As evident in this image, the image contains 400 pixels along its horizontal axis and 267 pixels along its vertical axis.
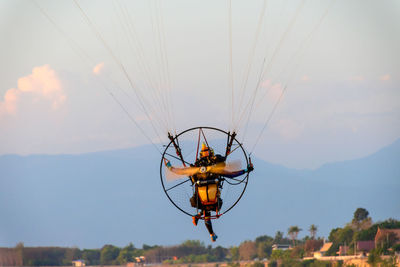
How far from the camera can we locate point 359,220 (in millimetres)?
103375

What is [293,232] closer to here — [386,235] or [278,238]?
[278,238]

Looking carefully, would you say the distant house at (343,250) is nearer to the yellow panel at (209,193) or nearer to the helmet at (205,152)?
the yellow panel at (209,193)

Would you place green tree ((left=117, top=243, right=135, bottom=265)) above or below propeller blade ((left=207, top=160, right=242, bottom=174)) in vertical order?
above

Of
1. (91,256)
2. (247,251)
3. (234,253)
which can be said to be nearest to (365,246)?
(247,251)

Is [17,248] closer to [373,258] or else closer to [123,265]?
[123,265]

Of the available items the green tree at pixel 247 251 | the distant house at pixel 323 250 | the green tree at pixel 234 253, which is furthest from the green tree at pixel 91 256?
the distant house at pixel 323 250

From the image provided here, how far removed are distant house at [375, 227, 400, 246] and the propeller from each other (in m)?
55.7

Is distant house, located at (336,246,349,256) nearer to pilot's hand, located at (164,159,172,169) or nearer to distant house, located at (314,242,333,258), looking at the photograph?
distant house, located at (314,242,333,258)

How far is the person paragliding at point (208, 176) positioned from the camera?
28578 millimetres

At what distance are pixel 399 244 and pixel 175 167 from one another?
5456 cm

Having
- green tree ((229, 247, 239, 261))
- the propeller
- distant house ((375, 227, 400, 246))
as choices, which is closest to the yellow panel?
the propeller

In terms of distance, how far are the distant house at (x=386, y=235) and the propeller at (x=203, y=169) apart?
183 ft

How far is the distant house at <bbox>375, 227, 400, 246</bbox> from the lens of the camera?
268ft

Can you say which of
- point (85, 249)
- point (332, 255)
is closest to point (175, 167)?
point (332, 255)
